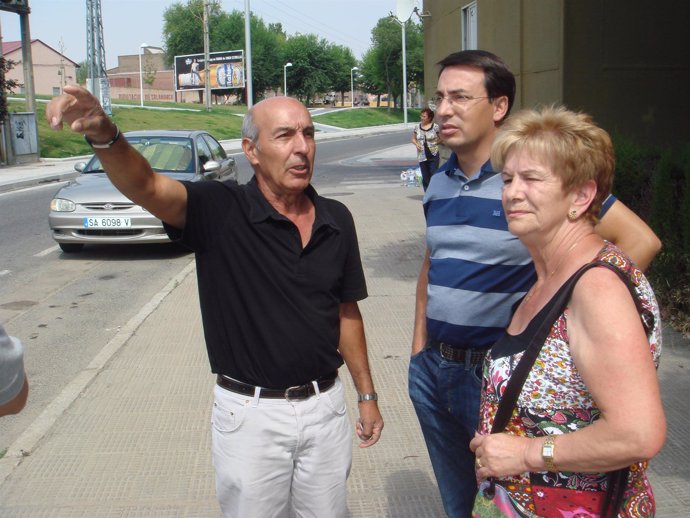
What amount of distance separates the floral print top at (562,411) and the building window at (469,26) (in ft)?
31.8

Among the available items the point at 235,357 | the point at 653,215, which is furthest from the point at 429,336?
the point at 653,215

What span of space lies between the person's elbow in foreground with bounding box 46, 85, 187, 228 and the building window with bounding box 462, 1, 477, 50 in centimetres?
928

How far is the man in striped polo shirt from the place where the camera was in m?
2.67

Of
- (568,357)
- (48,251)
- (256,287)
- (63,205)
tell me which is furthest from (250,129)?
(48,251)

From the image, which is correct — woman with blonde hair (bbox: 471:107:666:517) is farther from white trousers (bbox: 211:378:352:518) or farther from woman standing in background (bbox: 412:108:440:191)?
woman standing in background (bbox: 412:108:440:191)

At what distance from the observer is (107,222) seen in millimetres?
10031

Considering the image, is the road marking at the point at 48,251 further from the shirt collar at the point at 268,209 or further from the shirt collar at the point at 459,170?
the shirt collar at the point at 459,170

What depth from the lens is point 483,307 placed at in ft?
8.80

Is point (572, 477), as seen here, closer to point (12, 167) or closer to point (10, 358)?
point (10, 358)

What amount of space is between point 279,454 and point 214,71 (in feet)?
248

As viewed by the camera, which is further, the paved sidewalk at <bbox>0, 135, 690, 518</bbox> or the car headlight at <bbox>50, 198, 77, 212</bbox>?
the car headlight at <bbox>50, 198, 77, 212</bbox>

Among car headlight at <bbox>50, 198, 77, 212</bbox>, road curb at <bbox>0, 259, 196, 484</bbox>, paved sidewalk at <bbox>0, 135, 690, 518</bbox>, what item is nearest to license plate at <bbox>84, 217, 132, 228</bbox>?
car headlight at <bbox>50, 198, 77, 212</bbox>

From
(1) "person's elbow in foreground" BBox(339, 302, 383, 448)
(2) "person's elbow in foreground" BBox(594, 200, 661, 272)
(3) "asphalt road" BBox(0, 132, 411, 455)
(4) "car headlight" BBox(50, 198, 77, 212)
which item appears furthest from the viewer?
(4) "car headlight" BBox(50, 198, 77, 212)

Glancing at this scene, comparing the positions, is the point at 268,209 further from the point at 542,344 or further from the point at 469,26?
the point at 469,26
